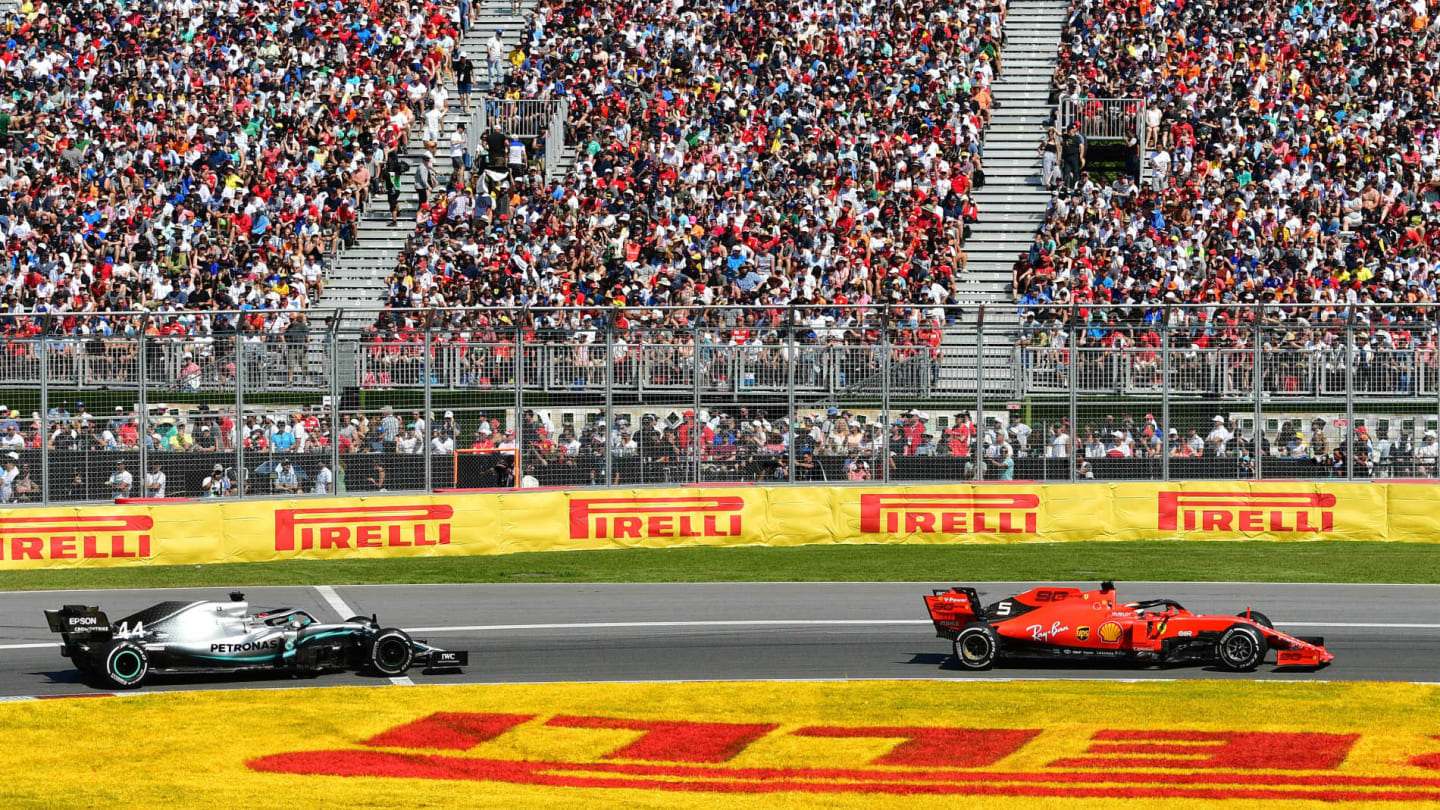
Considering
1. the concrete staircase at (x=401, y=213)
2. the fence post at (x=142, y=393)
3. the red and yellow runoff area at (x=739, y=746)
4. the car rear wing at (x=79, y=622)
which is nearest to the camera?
the red and yellow runoff area at (x=739, y=746)

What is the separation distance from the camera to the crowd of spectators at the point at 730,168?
35250 mm

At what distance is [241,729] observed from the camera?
16.3 meters

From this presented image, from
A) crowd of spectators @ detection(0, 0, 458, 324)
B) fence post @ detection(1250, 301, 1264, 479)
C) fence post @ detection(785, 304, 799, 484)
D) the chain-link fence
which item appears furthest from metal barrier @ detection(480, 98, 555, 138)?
fence post @ detection(1250, 301, 1264, 479)

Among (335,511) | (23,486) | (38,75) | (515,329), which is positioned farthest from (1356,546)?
(38,75)

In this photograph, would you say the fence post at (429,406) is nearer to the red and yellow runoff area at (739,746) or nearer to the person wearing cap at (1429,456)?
the red and yellow runoff area at (739,746)

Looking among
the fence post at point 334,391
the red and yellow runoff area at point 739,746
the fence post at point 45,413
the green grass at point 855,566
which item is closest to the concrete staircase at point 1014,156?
the green grass at point 855,566

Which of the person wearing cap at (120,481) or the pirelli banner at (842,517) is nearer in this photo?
the person wearing cap at (120,481)

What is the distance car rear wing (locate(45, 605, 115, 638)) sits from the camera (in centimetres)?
1720

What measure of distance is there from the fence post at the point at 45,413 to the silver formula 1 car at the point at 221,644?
8898mm

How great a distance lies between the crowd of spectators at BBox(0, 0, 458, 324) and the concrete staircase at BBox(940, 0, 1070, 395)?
1220 centimetres

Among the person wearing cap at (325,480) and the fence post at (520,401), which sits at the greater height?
the fence post at (520,401)

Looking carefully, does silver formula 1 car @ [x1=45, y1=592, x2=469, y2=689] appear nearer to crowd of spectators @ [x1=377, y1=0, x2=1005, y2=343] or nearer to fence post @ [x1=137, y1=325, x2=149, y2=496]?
fence post @ [x1=137, y1=325, x2=149, y2=496]

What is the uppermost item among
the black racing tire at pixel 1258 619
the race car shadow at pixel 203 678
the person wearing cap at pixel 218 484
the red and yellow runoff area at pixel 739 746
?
the person wearing cap at pixel 218 484

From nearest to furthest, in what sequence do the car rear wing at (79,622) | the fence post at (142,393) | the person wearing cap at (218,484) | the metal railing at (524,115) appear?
the car rear wing at (79,622) → the fence post at (142,393) → the person wearing cap at (218,484) → the metal railing at (524,115)
